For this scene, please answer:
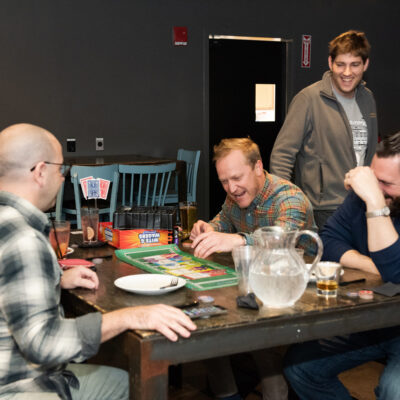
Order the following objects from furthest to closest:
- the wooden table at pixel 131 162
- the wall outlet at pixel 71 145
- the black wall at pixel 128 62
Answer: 1. the wall outlet at pixel 71 145
2. the black wall at pixel 128 62
3. the wooden table at pixel 131 162

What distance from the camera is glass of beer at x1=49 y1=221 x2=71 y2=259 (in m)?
2.32

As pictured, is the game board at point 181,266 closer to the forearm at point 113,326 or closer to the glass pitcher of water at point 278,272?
the glass pitcher of water at point 278,272

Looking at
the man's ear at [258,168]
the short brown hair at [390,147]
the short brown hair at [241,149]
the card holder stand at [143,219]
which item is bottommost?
the card holder stand at [143,219]

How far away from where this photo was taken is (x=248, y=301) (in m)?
1.68

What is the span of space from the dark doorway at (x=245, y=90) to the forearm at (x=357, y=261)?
4557mm

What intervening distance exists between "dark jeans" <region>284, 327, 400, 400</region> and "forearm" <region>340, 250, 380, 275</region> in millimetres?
240

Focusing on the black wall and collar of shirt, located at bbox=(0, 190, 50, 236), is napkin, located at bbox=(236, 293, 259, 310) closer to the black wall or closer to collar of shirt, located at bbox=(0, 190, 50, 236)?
collar of shirt, located at bbox=(0, 190, 50, 236)

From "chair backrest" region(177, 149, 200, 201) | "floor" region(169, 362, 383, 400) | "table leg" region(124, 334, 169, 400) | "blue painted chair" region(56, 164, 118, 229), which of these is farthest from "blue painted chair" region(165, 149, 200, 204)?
"table leg" region(124, 334, 169, 400)

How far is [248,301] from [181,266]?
0.51m

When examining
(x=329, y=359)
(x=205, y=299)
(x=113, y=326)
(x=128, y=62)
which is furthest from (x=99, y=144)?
(x=113, y=326)

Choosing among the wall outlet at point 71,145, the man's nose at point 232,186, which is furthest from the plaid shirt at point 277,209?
the wall outlet at point 71,145

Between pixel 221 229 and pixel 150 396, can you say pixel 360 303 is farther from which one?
pixel 221 229

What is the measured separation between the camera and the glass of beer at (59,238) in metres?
2.32

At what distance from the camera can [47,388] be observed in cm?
163
